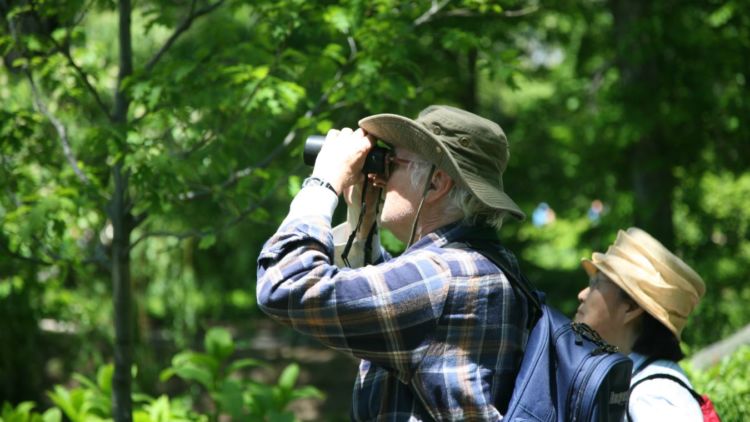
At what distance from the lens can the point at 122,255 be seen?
13.2ft

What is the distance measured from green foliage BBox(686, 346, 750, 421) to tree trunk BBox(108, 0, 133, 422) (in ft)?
8.75

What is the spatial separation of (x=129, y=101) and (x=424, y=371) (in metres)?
2.48

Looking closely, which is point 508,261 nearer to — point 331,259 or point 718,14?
point 331,259

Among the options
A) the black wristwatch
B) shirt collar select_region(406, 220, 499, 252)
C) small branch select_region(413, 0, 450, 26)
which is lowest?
shirt collar select_region(406, 220, 499, 252)

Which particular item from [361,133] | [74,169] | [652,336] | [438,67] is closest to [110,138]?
[74,169]

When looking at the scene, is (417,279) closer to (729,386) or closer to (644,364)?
(644,364)

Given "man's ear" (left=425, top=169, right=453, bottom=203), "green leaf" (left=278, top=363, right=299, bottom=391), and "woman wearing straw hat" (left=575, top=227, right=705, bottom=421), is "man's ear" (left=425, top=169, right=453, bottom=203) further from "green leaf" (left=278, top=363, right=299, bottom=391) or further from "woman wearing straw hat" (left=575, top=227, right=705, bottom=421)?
"green leaf" (left=278, top=363, right=299, bottom=391)

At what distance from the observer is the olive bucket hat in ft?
6.98

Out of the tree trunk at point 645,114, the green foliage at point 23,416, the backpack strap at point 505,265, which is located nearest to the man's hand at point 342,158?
the backpack strap at point 505,265

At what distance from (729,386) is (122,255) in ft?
9.54

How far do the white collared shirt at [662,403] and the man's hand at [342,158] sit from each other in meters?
1.14

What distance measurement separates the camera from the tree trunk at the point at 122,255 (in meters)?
3.93

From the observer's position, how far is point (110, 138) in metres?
3.52

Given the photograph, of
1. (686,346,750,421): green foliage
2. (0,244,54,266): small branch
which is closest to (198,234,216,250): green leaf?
(0,244,54,266): small branch
